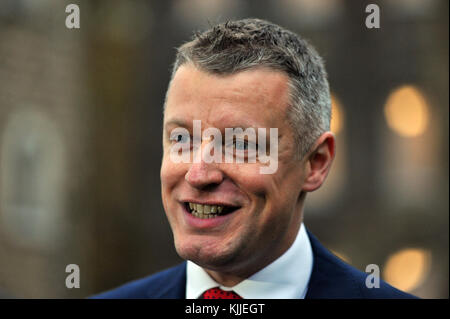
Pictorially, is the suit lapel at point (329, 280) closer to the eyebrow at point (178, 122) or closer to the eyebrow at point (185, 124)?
the eyebrow at point (185, 124)

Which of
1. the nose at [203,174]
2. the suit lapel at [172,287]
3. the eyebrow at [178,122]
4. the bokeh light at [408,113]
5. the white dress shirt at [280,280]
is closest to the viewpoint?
the nose at [203,174]

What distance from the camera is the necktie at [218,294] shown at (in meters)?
2.90

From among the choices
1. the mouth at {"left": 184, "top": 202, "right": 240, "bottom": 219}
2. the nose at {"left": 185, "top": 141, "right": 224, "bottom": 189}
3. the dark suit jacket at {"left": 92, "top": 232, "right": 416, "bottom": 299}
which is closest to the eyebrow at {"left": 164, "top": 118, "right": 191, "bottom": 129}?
the nose at {"left": 185, "top": 141, "right": 224, "bottom": 189}

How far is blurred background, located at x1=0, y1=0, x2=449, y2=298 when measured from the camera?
12414mm

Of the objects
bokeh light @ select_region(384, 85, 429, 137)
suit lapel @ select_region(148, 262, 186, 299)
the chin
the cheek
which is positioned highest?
bokeh light @ select_region(384, 85, 429, 137)

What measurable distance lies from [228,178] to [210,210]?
164 millimetres

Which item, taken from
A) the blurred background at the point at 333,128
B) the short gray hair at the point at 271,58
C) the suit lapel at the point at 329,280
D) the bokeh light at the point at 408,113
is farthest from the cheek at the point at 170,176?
the bokeh light at the point at 408,113

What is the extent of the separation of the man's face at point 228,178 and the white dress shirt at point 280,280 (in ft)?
0.49

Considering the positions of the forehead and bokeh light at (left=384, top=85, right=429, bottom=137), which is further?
bokeh light at (left=384, top=85, right=429, bottom=137)

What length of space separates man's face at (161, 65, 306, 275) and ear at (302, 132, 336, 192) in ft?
0.56

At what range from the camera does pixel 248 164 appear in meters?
2.66

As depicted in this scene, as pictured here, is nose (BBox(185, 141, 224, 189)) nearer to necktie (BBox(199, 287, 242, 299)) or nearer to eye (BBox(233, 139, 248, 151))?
eye (BBox(233, 139, 248, 151))

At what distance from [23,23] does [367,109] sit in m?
7.38

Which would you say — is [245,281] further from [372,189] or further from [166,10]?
[166,10]
